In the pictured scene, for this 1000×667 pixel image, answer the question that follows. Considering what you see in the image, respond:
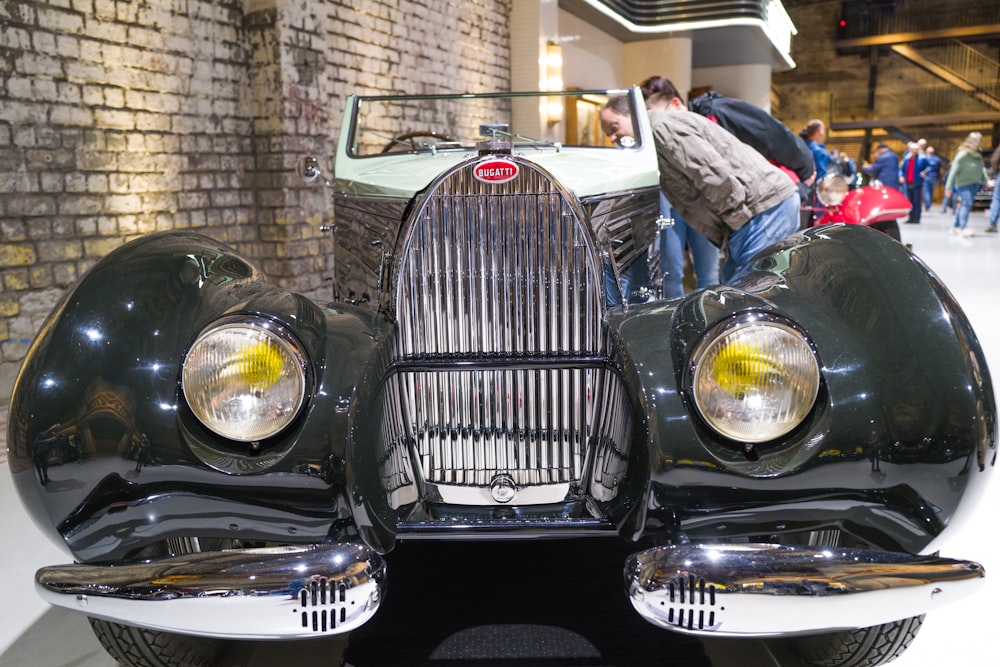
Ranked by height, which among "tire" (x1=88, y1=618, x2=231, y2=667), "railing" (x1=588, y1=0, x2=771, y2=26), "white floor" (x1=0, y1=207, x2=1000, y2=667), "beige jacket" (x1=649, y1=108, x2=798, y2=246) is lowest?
"white floor" (x1=0, y1=207, x2=1000, y2=667)

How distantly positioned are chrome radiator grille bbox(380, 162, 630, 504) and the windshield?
0.51 m

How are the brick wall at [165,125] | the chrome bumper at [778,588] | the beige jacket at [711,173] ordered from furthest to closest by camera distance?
the brick wall at [165,125] → the beige jacket at [711,173] → the chrome bumper at [778,588]

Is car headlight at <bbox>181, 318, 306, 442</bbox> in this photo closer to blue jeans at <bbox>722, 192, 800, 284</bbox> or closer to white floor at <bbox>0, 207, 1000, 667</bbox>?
white floor at <bbox>0, 207, 1000, 667</bbox>

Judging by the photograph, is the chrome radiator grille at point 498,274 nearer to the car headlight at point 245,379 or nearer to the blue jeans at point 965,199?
the car headlight at point 245,379

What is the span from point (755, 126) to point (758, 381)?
375 cm

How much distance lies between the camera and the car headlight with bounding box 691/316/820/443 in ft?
5.01

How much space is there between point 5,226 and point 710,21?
1061 centimetres

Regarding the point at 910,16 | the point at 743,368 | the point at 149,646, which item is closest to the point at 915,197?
the point at 910,16

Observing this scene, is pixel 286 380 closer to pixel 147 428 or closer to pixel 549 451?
pixel 147 428

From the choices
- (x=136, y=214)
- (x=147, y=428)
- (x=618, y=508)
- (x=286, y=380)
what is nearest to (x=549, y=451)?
(x=618, y=508)

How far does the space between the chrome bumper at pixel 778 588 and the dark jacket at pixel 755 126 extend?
386 centimetres

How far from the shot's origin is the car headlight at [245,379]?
157 cm

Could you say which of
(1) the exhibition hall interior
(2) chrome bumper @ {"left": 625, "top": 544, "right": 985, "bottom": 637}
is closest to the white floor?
(1) the exhibition hall interior

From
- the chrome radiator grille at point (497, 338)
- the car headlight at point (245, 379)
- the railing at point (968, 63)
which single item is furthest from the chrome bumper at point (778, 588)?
the railing at point (968, 63)
